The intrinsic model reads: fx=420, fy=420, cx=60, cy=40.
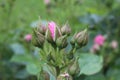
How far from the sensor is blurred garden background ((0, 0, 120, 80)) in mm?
2256

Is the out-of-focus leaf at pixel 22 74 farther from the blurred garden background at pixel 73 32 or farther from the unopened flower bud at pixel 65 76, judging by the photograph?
the unopened flower bud at pixel 65 76

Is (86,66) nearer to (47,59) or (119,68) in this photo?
(47,59)

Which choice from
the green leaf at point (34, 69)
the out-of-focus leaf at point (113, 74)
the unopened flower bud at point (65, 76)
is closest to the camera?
the unopened flower bud at point (65, 76)

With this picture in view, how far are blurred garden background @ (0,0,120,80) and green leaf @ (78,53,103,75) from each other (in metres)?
0.49

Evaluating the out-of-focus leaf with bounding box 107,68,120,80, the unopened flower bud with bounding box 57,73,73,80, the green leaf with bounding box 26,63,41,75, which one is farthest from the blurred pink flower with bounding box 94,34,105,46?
the unopened flower bud with bounding box 57,73,73,80

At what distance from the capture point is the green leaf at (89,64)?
4.59 feet

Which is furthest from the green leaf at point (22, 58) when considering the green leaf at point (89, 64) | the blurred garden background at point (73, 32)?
the green leaf at point (89, 64)

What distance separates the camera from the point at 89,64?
4.74 feet

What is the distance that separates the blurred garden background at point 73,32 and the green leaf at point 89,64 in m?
0.49

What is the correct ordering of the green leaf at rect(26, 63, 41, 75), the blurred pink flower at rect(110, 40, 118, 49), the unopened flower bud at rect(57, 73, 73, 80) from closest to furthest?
the unopened flower bud at rect(57, 73, 73, 80) → the green leaf at rect(26, 63, 41, 75) → the blurred pink flower at rect(110, 40, 118, 49)

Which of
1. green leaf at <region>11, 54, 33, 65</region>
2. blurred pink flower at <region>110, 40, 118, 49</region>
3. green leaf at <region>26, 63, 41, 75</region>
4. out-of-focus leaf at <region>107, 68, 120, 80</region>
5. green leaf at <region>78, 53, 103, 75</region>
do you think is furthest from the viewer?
blurred pink flower at <region>110, 40, 118, 49</region>

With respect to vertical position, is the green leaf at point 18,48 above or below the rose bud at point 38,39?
above

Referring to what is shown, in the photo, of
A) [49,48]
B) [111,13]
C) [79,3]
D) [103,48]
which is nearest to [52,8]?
[79,3]

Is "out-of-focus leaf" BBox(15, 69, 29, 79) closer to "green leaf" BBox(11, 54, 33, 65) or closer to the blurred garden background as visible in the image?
the blurred garden background
